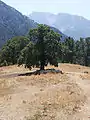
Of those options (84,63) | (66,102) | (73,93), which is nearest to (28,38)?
(73,93)

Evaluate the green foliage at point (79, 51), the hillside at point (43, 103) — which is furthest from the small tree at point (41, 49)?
the green foliage at point (79, 51)

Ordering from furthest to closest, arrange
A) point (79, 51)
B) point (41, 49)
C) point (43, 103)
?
point (79, 51) < point (41, 49) < point (43, 103)

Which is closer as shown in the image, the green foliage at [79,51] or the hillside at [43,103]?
the hillside at [43,103]

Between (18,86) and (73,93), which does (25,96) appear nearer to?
(73,93)

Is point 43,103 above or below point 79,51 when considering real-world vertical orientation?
below

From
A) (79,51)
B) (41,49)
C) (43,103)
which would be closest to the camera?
(43,103)

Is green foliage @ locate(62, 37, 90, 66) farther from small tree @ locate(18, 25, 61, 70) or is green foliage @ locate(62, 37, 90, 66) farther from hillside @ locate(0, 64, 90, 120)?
hillside @ locate(0, 64, 90, 120)

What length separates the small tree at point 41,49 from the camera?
56.6 metres

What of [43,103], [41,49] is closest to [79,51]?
[41,49]

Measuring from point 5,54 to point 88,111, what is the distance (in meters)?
95.1

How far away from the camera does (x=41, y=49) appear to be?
56906 mm

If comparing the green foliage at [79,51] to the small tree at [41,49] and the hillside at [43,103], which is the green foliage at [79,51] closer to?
the small tree at [41,49]

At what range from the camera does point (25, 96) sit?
29453 mm

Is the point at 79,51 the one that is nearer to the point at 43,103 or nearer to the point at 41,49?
the point at 41,49
